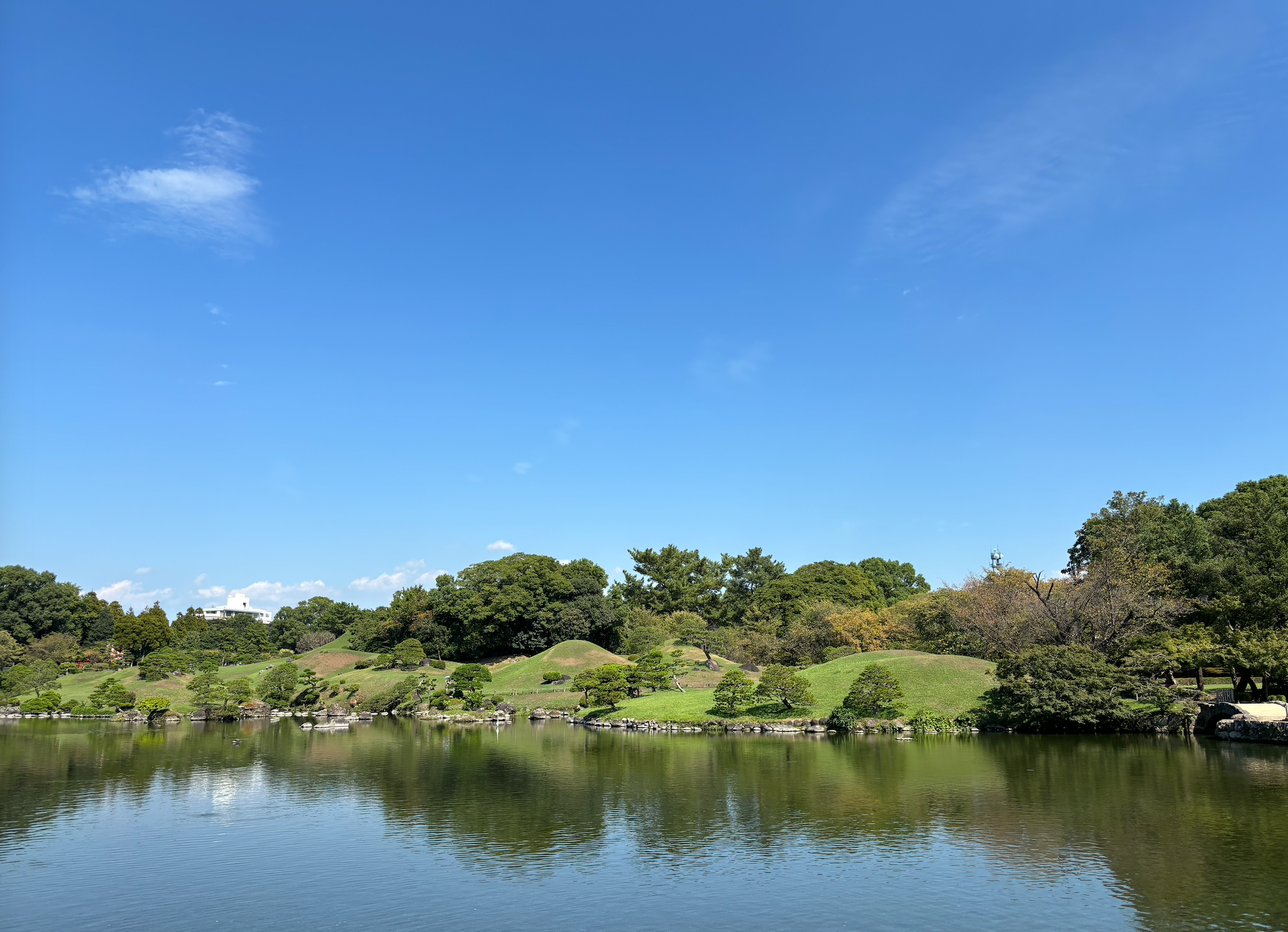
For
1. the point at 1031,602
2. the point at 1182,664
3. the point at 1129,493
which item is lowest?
the point at 1182,664

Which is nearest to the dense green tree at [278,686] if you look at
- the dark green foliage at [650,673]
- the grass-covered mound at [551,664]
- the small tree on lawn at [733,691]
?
the grass-covered mound at [551,664]

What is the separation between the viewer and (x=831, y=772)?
30547 millimetres

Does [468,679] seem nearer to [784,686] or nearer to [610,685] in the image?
[610,685]

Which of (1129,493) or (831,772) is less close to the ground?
(1129,493)

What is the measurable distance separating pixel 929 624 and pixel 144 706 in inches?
2398

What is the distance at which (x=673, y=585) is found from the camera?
106750 millimetres

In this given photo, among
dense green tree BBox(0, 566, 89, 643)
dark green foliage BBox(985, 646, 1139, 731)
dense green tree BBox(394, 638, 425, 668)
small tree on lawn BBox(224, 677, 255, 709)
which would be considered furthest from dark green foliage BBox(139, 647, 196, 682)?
dark green foliage BBox(985, 646, 1139, 731)

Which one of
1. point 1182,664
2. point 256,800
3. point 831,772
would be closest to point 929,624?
point 1182,664

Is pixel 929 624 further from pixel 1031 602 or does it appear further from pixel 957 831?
pixel 957 831

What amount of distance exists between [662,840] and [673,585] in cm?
8597

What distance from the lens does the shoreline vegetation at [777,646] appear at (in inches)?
1730

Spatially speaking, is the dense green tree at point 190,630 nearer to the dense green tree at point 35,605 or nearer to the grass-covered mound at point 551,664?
the dense green tree at point 35,605

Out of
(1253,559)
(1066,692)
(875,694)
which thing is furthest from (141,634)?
(1253,559)

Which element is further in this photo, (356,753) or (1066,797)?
(356,753)
